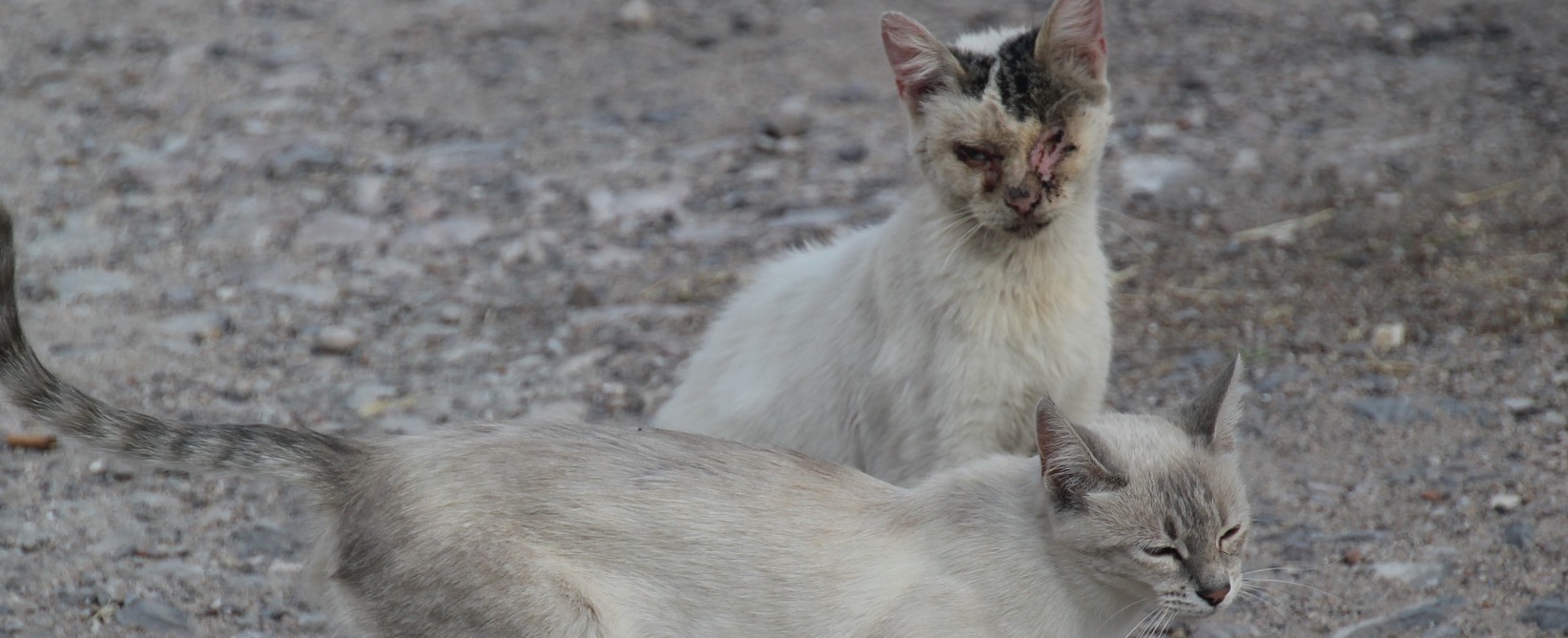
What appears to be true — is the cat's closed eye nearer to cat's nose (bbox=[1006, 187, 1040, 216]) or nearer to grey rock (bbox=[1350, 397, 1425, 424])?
cat's nose (bbox=[1006, 187, 1040, 216])

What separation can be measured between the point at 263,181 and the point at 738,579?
492cm

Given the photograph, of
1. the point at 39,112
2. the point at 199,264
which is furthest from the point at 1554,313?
the point at 39,112

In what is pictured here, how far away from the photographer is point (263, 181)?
7.86 m

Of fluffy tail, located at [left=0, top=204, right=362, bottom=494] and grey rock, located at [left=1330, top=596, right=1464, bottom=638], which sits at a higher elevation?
fluffy tail, located at [left=0, top=204, right=362, bottom=494]

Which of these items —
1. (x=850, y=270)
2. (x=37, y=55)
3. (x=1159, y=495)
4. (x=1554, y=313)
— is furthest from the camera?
(x=37, y=55)

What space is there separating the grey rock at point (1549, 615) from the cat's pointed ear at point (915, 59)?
7.27ft

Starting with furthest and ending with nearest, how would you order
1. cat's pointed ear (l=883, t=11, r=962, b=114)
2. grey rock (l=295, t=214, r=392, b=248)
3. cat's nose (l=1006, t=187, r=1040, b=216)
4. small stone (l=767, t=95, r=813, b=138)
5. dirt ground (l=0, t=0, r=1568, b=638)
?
small stone (l=767, t=95, r=813, b=138) → grey rock (l=295, t=214, r=392, b=248) → dirt ground (l=0, t=0, r=1568, b=638) → cat's pointed ear (l=883, t=11, r=962, b=114) → cat's nose (l=1006, t=187, r=1040, b=216)

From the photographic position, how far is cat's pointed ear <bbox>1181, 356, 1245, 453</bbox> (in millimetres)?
3986

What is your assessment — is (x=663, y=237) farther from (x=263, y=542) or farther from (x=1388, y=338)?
(x=1388, y=338)

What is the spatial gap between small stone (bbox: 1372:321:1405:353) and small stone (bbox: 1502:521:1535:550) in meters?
1.37

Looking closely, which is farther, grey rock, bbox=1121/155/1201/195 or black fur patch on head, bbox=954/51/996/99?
grey rock, bbox=1121/155/1201/195

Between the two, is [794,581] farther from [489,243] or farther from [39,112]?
[39,112]

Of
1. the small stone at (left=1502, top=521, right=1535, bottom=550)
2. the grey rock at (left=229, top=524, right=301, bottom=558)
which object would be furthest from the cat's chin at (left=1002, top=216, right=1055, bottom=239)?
the grey rock at (left=229, top=524, right=301, bottom=558)

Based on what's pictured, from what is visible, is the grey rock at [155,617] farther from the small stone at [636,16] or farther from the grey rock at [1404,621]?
the small stone at [636,16]
